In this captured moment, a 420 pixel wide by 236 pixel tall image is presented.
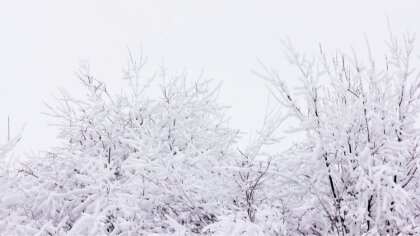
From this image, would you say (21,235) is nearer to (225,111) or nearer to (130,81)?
(130,81)

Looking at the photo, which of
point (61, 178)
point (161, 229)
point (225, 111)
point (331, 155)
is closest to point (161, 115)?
point (225, 111)

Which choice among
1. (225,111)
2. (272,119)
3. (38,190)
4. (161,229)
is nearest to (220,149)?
(225,111)

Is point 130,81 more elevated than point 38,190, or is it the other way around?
point 130,81

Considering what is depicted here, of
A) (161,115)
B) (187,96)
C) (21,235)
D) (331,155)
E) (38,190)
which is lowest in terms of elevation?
(21,235)

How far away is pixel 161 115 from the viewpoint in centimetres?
761

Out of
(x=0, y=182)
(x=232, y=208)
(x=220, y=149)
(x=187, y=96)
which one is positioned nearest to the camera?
(x=232, y=208)

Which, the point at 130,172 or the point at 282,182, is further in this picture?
the point at 130,172

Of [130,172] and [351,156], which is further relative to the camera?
[130,172]

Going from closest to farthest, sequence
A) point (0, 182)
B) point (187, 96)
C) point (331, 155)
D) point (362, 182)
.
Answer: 1. point (362, 182)
2. point (331, 155)
3. point (0, 182)
4. point (187, 96)

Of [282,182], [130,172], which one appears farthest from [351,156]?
[130,172]

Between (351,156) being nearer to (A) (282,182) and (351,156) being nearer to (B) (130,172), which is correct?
(A) (282,182)

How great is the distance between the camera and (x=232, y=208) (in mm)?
5465

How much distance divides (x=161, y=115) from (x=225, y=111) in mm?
1263

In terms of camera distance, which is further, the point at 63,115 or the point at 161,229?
the point at 63,115
